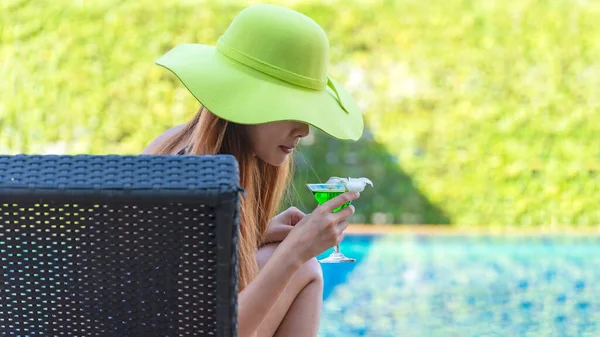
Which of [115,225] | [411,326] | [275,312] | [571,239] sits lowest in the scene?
[571,239]

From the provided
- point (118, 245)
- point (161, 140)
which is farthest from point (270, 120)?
point (161, 140)

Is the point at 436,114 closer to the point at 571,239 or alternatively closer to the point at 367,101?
the point at 367,101

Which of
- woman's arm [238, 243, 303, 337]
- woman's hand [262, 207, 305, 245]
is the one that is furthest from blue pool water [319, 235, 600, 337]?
woman's arm [238, 243, 303, 337]

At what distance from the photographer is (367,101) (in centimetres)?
874

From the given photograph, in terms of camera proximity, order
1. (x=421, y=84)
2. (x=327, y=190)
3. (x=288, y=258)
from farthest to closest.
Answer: (x=421, y=84), (x=327, y=190), (x=288, y=258)

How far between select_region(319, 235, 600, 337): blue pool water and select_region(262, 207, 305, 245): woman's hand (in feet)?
6.65

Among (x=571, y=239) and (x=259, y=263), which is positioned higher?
(x=259, y=263)

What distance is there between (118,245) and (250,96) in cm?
62

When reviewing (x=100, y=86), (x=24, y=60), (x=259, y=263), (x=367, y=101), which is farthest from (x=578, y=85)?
(x=259, y=263)

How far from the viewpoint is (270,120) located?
1.62 metres

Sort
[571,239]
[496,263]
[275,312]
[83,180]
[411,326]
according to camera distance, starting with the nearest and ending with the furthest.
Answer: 1. [83,180]
2. [275,312]
3. [411,326]
4. [496,263]
5. [571,239]

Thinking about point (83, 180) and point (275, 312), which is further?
point (275, 312)

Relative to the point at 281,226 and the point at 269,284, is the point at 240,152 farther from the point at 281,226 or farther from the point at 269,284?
the point at 269,284

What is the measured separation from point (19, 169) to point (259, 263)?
1153 mm
